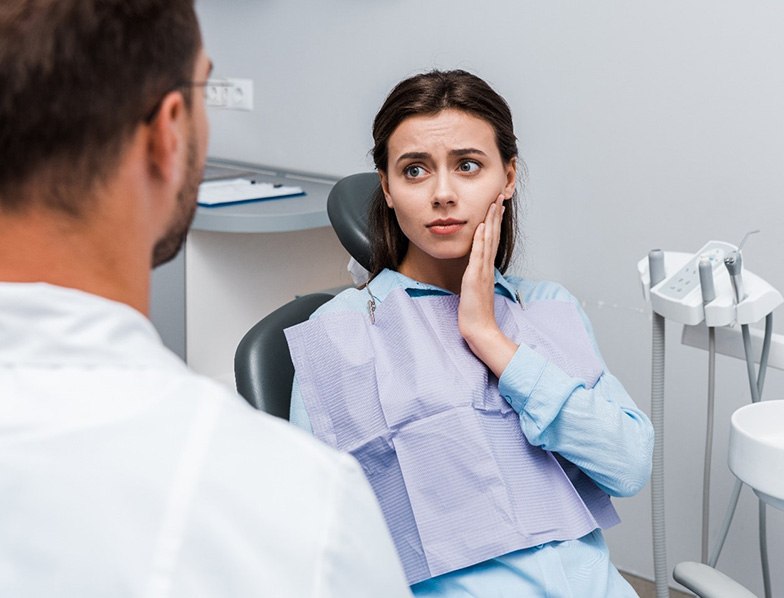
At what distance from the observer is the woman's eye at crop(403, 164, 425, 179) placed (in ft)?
4.87

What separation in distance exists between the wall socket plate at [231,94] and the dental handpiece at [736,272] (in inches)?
71.8

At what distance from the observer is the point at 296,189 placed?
2727 millimetres

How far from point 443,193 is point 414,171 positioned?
0.24 feet

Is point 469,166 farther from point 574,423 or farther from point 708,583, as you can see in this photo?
point 708,583

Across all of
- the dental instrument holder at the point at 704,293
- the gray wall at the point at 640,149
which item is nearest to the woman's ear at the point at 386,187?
the dental instrument holder at the point at 704,293

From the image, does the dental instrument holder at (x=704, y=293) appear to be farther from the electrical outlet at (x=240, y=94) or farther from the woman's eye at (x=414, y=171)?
the electrical outlet at (x=240, y=94)

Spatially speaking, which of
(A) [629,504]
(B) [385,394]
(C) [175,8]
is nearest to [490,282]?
(B) [385,394]

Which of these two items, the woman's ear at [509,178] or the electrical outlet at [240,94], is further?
the electrical outlet at [240,94]

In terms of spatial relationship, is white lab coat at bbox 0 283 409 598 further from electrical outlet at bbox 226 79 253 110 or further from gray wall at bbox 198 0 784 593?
electrical outlet at bbox 226 79 253 110

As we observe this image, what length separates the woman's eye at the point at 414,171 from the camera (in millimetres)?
1483

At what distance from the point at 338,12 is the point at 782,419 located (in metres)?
1.73

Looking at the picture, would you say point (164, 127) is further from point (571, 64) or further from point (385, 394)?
point (571, 64)

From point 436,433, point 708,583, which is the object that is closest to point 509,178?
point 436,433

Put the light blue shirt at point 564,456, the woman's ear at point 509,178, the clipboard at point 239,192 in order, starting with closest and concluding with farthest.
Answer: the light blue shirt at point 564,456 < the woman's ear at point 509,178 < the clipboard at point 239,192
